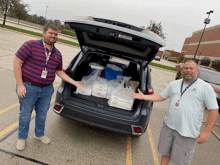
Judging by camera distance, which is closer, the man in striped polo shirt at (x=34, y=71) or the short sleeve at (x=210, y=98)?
the short sleeve at (x=210, y=98)

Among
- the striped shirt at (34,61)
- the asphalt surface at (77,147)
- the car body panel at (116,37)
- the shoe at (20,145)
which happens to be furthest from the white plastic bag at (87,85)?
the shoe at (20,145)

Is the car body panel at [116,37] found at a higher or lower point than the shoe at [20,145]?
higher

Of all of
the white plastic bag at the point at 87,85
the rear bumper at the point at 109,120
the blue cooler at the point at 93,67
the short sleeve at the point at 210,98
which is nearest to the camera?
the short sleeve at the point at 210,98

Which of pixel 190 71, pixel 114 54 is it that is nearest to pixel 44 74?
pixel 114 54

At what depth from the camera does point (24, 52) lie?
208 cm

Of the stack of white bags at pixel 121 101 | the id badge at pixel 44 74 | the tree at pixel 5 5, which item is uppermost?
the tree at pixel 5 5

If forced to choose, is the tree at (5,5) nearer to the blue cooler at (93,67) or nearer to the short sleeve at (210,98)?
the blue cooler at (93,67)

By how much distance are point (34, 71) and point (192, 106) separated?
1936 mm

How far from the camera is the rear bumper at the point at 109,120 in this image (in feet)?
8.43

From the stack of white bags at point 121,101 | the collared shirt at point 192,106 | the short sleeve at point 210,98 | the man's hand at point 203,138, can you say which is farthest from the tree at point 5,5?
the man's hand at point 203,138

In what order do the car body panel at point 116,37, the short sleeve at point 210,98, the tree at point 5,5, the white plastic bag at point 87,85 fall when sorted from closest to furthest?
the short sleeve at point 210,98 < the car body panel at point 116,37 < the white plastic bag at point 87,85 < the tree at point 5,5

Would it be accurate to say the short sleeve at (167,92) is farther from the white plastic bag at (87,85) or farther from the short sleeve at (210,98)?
the white plastic bag at (87,85)

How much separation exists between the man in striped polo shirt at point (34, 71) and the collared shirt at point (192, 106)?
1.65m

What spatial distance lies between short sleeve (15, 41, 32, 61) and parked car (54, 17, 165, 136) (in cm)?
60
